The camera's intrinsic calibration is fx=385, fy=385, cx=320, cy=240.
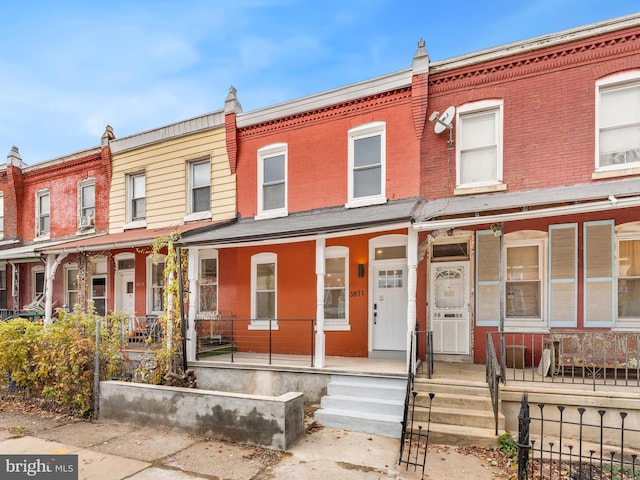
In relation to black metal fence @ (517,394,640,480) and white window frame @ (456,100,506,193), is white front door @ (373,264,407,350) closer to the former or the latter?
white window frame @ (456,100,506,193)

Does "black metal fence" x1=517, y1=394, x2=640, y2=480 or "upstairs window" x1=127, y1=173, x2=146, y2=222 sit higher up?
"upstairs window" x1=127, y1=173, x2=146, y2=222

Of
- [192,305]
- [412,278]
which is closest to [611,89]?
[412,278]

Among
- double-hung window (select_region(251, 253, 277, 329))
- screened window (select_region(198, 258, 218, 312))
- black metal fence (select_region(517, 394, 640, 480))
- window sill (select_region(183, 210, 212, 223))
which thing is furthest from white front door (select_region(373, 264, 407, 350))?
window sill (select_region(183, 210, 212, 223))

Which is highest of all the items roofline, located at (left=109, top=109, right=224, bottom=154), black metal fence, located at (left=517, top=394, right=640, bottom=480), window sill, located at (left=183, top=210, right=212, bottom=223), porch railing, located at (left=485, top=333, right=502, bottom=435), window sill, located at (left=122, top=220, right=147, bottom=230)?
roofline, located at (left=109, top=109, right=224, bottom=154)

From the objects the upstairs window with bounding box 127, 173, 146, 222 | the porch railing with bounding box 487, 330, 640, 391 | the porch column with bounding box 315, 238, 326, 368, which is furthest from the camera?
the upstairs window with bounding box 127, 173, 146, 222

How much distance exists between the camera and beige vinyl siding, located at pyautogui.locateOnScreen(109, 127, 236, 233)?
11.1 metres

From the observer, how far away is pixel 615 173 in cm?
720

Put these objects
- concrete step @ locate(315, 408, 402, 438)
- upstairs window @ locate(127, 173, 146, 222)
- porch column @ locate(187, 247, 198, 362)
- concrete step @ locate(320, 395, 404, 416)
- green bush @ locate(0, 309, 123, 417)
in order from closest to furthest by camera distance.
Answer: concrete step @ locate(315, 408, 402, 438)
concrete step @ locate(320, 395, 404, 416)
green bush @ locate(0, 309, 123, 417)
porch column @ locate(187, 247, 198, 362)
upstairs window @ locate(127, 173, 146, 222)

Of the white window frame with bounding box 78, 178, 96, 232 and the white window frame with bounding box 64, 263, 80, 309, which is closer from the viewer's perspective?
the white window frame with bounding box 78, 178, 96, 232

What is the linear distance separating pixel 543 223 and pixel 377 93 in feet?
15.3

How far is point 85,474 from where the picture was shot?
15.9 feet

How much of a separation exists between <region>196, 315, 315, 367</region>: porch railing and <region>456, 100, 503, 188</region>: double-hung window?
5008mm

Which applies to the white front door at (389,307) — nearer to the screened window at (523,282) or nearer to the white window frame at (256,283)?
the screened window at (523,282)

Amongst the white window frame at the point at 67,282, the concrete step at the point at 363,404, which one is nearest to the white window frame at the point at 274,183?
the concrete step at the point at 363,404
